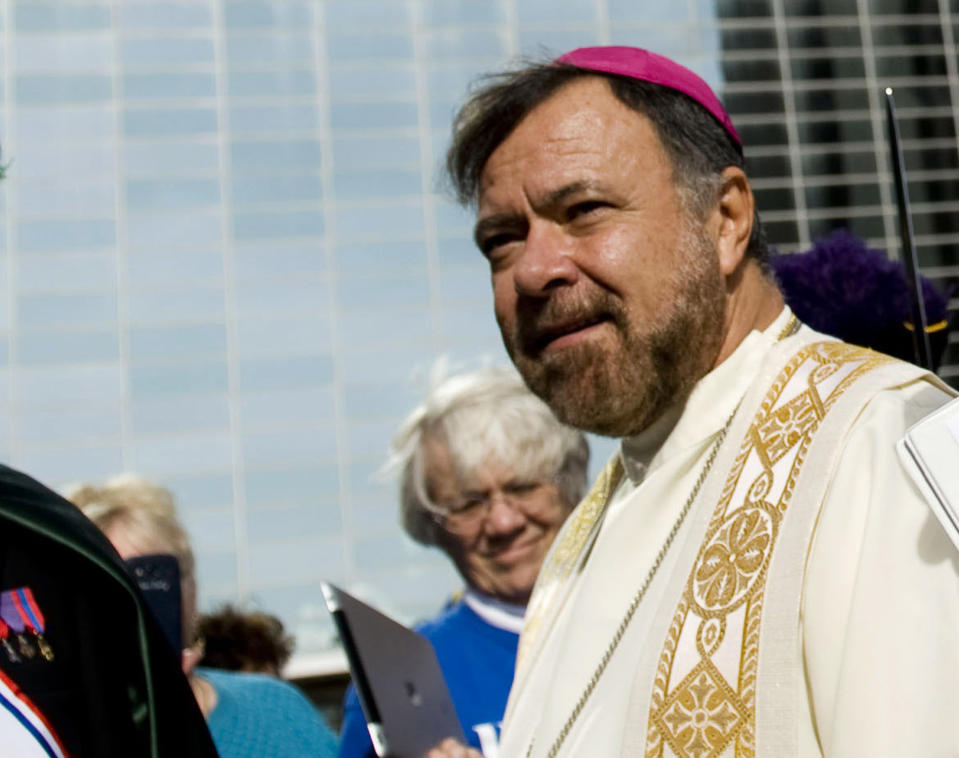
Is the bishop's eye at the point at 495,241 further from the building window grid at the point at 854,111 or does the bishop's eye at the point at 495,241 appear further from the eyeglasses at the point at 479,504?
the building window grid at the point at 854,111

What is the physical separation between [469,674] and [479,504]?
Answer: 47 centimetres

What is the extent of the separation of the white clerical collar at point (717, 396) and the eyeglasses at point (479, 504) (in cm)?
129

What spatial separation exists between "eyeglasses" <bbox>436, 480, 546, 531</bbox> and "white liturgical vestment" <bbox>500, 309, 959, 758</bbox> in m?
1.23

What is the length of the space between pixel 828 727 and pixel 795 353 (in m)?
0.63

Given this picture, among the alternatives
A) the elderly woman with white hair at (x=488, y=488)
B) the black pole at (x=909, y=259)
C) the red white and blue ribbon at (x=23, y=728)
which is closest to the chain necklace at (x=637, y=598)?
the black pole at (x=909, y=259)

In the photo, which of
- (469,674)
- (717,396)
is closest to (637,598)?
(717,396)

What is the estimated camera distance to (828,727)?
5.37 ft

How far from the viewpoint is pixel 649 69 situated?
2.35m

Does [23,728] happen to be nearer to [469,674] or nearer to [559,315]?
[559,315]

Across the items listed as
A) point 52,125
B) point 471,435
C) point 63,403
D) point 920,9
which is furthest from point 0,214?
point 471,435

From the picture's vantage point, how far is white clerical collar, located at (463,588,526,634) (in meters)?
3.41

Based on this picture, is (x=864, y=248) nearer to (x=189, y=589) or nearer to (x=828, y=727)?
(x=828, y=727)

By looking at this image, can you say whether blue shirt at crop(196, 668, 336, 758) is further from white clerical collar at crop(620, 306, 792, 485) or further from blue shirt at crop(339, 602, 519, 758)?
white clerical collar at crop(620, 306, 792, 485)

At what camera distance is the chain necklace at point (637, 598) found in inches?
82.7
